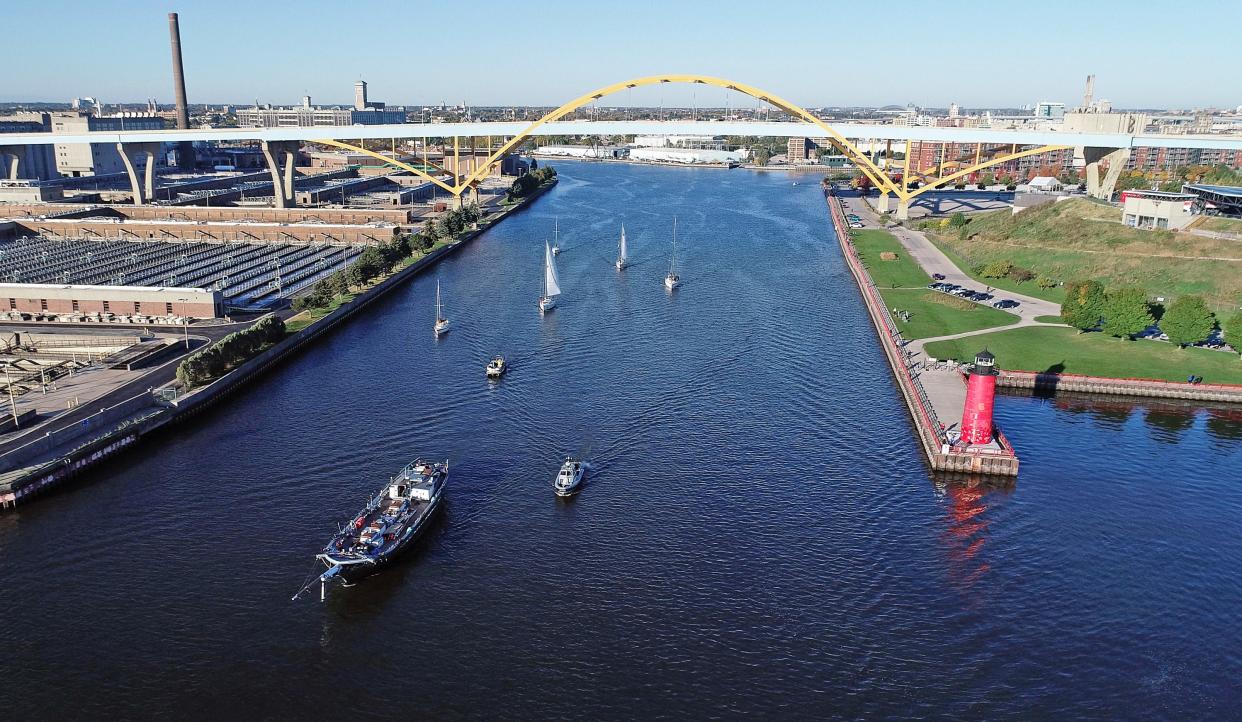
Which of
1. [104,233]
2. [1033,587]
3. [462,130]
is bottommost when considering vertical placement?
[1033,587]

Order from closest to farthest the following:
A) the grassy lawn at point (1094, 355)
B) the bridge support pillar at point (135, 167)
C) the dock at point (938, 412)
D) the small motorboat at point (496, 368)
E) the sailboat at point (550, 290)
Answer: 1. the dock at point (938, 412)
2. the small motorboat at point (496, 368)
3. the grassy lawn at point (1094, 355)
4. the sailboat at point (550, 290)
5. the bridge support pillar at point (135, 167)

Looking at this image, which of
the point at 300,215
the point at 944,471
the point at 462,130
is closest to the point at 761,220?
the point at 462,130

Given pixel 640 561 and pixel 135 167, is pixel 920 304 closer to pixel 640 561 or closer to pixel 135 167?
pixel 640 561

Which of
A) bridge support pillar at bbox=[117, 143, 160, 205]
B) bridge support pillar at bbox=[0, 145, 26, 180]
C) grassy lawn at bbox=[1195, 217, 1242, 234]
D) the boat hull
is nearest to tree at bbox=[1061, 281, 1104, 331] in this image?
grassy lawn at bbox=[1195, 217, 1242, 234]

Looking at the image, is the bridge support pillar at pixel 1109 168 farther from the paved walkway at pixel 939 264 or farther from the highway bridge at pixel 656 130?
the paved walkway at pixel 939 264

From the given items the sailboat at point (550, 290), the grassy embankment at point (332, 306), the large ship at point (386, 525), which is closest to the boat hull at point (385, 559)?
the large ship at point (386, 525)

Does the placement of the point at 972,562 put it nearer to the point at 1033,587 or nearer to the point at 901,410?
the point at 1033,587
